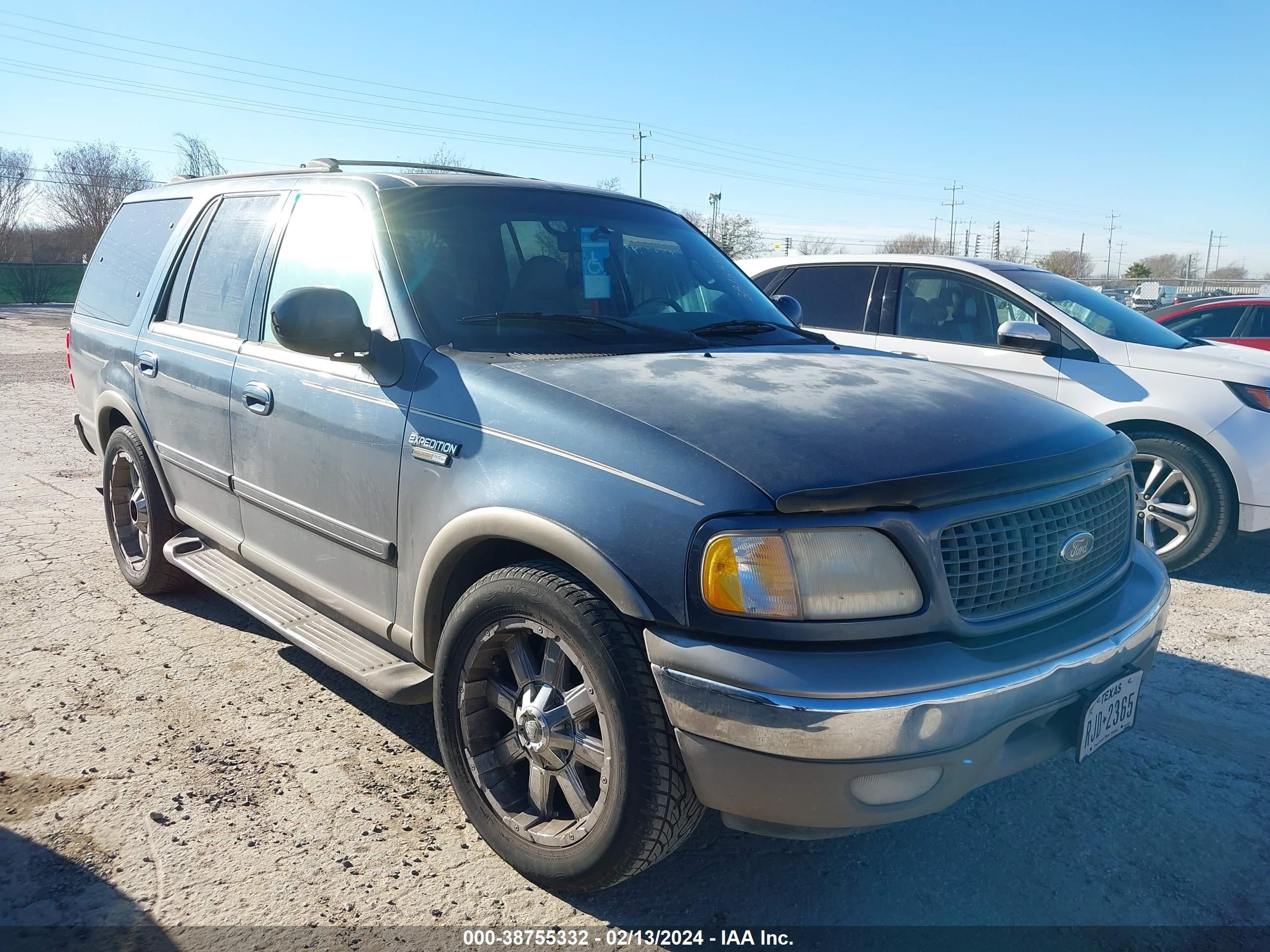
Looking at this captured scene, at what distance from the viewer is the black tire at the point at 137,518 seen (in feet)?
14.7

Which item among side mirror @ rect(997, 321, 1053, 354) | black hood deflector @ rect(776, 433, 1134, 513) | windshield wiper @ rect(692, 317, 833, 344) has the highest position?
windshield wiper @ rect(692, 317, 833, 344)

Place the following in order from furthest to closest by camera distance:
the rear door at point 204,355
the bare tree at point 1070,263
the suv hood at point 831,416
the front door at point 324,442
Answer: the bare tree at point 1070,263 < the rear door at point 204,355 < the front door at point 324,442 < the suv hood at point 831,416

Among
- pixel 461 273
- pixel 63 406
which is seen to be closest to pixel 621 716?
pixel 461 273

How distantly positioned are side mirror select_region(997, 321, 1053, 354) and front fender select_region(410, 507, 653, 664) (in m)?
4.18

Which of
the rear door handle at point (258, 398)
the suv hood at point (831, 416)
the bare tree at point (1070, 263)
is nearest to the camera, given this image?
the suv hood at point (831, 416)

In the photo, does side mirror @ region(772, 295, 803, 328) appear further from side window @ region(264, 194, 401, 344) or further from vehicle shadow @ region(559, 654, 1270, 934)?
vehicle shadow @ region(559, 654, 1270, 934)

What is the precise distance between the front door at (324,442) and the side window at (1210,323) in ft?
36.6

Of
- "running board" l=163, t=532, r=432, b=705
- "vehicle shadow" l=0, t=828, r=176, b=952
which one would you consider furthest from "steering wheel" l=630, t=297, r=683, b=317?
"vehicle shadow" l=0, t=828, r=176, b=952

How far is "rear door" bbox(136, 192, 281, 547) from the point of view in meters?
3.71

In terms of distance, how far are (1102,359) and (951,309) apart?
1.05m

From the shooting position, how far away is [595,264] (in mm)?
3453

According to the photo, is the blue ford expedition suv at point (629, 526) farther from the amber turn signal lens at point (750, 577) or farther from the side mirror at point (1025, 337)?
the side mirror at point (1025, 337)

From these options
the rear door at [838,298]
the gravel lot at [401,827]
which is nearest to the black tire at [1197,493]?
the gravel lot at [401,827]

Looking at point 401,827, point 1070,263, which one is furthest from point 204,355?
point 1070,263
